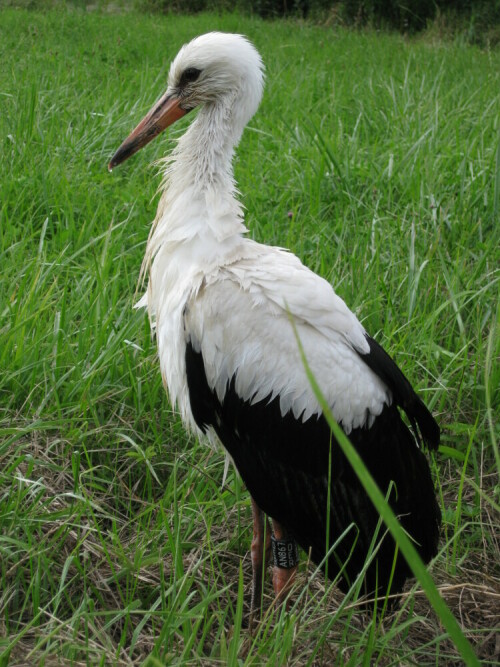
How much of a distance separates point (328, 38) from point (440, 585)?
28.0 feet

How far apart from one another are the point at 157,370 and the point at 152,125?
0.91 metres

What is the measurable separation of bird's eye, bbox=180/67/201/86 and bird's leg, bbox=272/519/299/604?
59.8 inches

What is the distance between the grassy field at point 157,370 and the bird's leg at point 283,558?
0.17 ft

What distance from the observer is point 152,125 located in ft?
9.24

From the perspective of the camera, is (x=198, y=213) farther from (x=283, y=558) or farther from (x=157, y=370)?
(x=283, y=558)

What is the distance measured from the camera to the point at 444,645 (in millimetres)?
2338

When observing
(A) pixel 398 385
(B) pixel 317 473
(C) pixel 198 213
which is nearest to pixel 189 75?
(C) pixel 198 213

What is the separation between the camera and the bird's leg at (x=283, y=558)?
2492mm

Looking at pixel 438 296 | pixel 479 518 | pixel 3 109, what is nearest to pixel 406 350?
pixel 438 296

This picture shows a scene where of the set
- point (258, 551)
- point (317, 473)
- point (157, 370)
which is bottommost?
point (258, 551)

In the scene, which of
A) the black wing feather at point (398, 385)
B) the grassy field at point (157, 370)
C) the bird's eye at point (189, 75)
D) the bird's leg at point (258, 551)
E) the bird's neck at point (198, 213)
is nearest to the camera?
the grassy field at point (157, 370)

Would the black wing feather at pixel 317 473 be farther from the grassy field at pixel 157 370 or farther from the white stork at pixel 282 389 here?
the grassy field at pixel 157 370

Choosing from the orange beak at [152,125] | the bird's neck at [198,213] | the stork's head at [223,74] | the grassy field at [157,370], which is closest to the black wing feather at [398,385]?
the grassy field at [157,370]

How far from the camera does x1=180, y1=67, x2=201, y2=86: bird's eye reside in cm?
270
